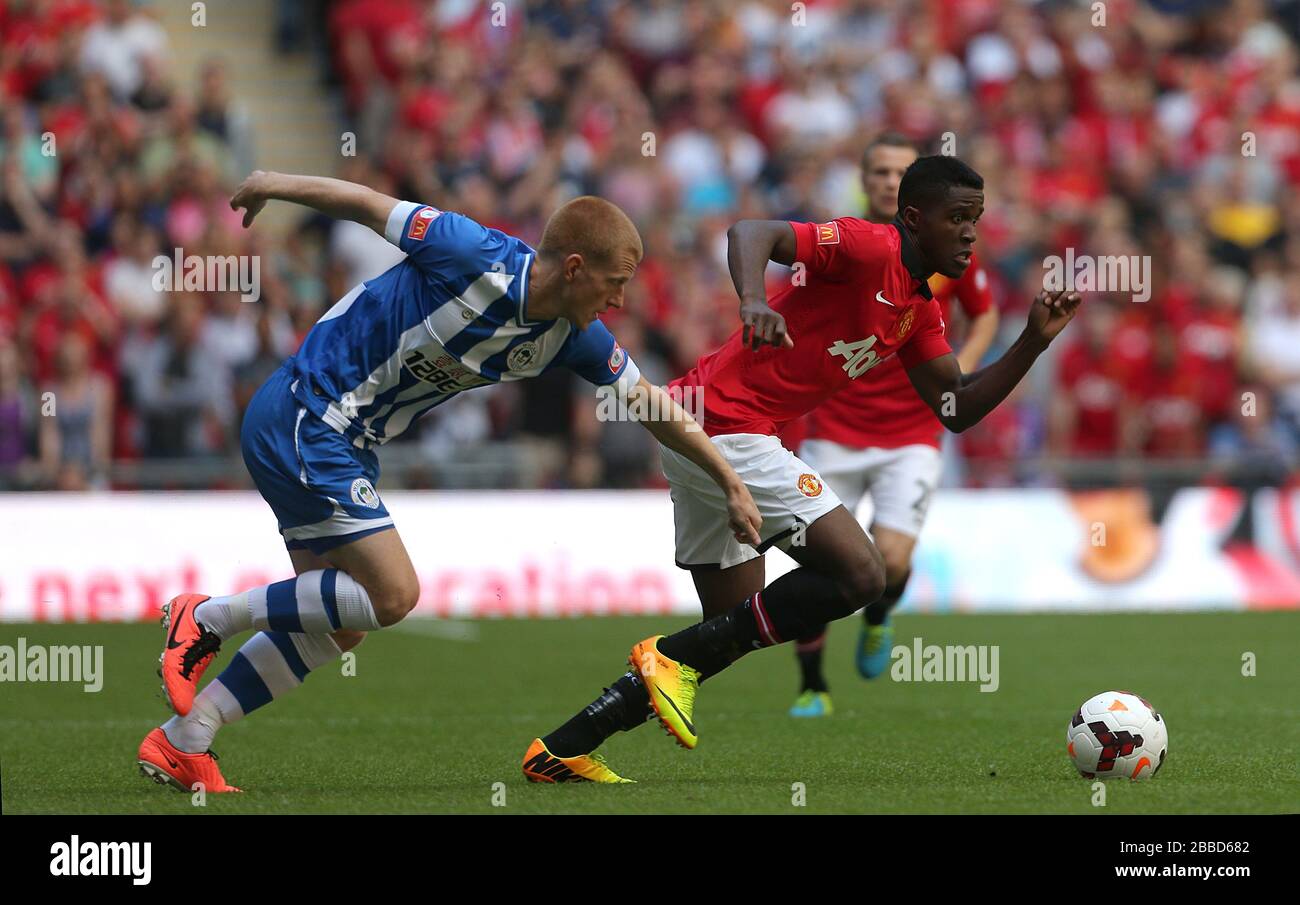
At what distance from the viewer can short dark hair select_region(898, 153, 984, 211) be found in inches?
282

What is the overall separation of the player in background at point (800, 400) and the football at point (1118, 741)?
0.98m

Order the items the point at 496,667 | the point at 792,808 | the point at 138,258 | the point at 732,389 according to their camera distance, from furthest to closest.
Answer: the point at 138,258 < the point at 496,667 < the point at 732,389 < the point at 792,808

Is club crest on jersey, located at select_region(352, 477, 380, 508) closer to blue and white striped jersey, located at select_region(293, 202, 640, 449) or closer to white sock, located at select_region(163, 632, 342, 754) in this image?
blue and white striped jersey, located at select_region(293, 202, 640, 449)

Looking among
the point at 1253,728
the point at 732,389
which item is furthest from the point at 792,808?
the point at 1253,728

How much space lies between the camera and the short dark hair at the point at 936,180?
716 centimetres

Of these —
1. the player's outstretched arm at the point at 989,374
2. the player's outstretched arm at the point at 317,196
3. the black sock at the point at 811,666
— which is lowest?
the black sock at the point at 811,666

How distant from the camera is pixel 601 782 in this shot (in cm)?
706

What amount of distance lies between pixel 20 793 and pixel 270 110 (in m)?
14.9

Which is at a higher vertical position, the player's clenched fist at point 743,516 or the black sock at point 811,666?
the player's clenched fist at point 743,516

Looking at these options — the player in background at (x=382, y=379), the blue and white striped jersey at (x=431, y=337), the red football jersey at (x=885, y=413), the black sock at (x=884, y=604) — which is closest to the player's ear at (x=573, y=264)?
the player in background at (x=382, y=379)

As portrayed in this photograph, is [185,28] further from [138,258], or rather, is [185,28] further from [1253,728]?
[1253,728]

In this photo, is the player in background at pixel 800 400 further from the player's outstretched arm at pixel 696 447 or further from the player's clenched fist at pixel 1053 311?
the player's outstretched arm at pixel 696 447

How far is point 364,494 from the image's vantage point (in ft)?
22.2

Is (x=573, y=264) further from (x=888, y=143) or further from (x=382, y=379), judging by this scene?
(x=888, y=143)
